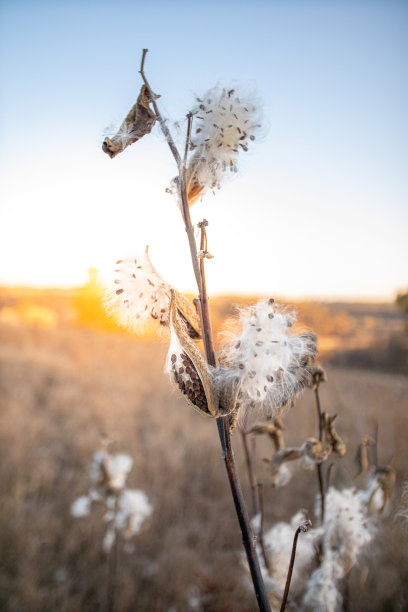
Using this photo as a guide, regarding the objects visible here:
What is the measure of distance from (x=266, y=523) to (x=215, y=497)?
3.19 feet

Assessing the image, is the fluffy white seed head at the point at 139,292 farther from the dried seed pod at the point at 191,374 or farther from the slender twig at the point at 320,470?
the slender twig at the point at 320,470

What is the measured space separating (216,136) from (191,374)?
1.65ft

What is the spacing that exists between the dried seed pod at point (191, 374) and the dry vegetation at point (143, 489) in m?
0.79

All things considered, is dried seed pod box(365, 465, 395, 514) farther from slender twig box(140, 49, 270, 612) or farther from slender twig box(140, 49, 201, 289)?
slender twig box(140, 49, 201, 289)

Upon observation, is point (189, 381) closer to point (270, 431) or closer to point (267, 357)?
point (267, 357)

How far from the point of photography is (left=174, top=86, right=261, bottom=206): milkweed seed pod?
0.73 meters

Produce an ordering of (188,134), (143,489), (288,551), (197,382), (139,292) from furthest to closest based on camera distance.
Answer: (143,489)
(288,551)
(139,292)
(188,134)
(197,382)

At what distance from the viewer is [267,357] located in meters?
0.64

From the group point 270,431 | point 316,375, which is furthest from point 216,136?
point 270,431

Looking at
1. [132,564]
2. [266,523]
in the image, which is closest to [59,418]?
[132,564]

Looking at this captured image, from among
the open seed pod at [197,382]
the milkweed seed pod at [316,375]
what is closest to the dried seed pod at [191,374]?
the open seed pod at [197,382]

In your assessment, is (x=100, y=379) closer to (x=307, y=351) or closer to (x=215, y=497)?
(x=215, y=497)

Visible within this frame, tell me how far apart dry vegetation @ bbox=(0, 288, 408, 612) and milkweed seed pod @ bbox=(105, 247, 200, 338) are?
1.98ft

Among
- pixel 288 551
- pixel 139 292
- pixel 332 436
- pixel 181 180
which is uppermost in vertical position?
pixel 181 180
